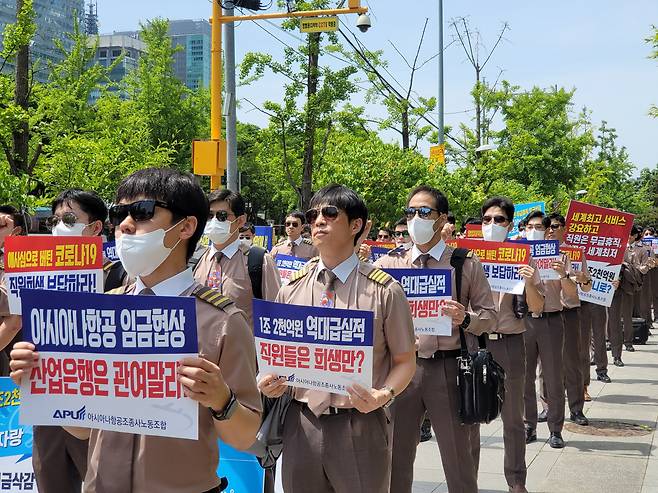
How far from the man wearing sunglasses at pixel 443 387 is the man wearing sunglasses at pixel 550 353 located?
3097 millimetres

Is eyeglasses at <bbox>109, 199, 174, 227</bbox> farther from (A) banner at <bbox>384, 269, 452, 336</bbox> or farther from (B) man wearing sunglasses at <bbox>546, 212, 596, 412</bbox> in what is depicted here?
(B) man wearing sunglasses at <bbox>546, 212, 596, 412</bbox>

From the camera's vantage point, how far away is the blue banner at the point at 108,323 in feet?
8.93

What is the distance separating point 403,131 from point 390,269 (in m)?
24.1

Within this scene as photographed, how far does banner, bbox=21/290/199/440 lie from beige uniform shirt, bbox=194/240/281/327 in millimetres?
3035

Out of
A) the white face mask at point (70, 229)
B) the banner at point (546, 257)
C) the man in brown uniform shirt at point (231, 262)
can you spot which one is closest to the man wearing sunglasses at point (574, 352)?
the banner at point (546, 257)

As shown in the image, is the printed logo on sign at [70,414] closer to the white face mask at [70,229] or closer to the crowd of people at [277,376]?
the crowd of people at [277,376]

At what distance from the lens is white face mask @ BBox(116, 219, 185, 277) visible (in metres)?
2.95

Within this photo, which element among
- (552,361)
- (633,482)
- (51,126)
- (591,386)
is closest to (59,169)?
(51,126)

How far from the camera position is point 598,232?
33.2ft

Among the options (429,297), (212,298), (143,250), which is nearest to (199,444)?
(212,298)

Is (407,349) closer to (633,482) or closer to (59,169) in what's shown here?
(633,482)

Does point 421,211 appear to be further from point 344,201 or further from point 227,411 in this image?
point 227,411

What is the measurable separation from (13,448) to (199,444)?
2837 mm

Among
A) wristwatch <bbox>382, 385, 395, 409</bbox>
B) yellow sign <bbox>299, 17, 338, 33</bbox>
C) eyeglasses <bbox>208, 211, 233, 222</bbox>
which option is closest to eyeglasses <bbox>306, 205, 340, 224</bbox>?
wristwatch <bbox>382, 385, 395, 409</bbox>
